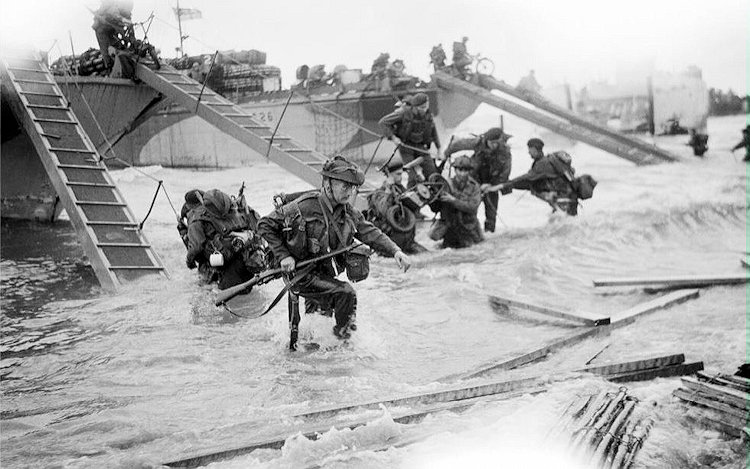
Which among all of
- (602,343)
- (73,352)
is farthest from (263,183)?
(602,343)

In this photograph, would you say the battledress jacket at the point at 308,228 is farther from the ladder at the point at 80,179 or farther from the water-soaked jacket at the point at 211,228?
the ladder at the point at 80,179

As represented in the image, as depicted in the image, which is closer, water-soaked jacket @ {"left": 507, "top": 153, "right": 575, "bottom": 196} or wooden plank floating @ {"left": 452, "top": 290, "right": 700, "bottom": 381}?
wooden plank floating @ {"left": 452, "top": 290, "right": 700, "bottom": 381}

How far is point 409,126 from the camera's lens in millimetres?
11867

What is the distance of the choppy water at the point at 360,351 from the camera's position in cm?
386

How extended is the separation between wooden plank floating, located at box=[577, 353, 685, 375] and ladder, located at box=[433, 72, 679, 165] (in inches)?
566

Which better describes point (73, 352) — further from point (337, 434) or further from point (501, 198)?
point (501, 198)

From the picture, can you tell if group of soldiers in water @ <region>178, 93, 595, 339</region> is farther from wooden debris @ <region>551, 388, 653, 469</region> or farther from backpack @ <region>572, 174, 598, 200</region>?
wooden debris @ <region>551, 388, 653, 469</region>

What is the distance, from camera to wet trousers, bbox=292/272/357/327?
5.58 metres

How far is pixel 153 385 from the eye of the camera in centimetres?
526

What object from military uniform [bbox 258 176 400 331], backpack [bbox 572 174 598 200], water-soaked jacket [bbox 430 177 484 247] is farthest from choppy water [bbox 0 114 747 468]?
backpack [bbox 572 174 598 200]

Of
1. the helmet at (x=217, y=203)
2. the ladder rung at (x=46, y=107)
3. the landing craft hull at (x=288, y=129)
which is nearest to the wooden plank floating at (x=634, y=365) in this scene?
the helmet at (x=217, y=203)

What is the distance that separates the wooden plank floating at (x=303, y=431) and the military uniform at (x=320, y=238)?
5.32 feet

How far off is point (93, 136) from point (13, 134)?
1.42m

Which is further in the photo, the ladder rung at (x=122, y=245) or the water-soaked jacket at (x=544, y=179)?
the water-soaked jacket at (x=544, y=179)
